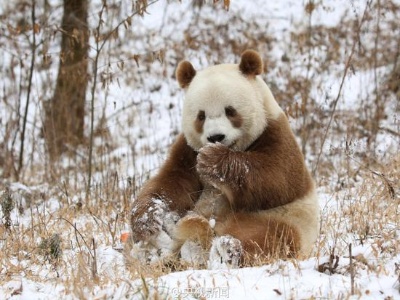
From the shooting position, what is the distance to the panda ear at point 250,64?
4.74 metres

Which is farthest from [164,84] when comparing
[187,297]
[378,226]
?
[187,297]

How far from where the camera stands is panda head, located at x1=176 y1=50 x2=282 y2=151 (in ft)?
14.8

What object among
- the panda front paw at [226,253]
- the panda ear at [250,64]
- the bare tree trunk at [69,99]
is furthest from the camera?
the bare tree trunk at [69,99]

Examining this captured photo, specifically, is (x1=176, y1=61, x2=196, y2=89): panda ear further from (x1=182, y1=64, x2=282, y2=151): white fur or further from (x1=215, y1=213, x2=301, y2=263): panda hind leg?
(x1=215, y1=213, x2=301, y2=263): panda hind leg

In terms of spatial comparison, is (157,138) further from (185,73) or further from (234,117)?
(234,117)

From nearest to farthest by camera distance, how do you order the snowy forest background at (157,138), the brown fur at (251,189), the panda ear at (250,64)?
the snowy forest background at (157,138), the brown fur at (251,189), the panda ear at (250,64)

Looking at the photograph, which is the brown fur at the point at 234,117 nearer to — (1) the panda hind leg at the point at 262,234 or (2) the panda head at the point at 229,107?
(2) the panda head at the point at 229,107

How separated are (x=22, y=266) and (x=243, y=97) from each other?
6.58 ft

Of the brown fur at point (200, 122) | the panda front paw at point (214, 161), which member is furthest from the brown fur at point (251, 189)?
the brown fur at point (200, 122)

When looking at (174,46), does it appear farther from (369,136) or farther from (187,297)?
(187,297)

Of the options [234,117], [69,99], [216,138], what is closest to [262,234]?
[216,138]

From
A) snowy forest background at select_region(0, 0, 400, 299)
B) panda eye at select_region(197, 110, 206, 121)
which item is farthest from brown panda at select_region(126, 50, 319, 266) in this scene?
snowy forest background at select_region(0, 0, 400, 299)

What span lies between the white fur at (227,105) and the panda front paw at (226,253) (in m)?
0.78

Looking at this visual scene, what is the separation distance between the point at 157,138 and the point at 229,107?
7383 millimetres
